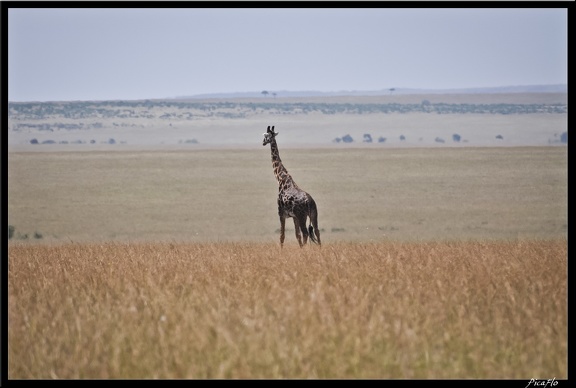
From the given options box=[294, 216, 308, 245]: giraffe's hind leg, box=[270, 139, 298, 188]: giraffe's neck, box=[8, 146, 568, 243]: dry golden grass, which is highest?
box=[270, 139, 298, 188]: giraffe's neck

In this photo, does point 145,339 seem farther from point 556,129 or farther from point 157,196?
point 556,129

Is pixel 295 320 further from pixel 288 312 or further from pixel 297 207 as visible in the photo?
pixel 297 207

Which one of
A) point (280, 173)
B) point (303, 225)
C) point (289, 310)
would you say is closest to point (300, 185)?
point (280, 173)

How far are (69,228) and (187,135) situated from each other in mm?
60393

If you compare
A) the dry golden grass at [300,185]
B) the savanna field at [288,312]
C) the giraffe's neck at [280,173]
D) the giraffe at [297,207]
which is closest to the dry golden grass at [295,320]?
the savanna field at [288,312]

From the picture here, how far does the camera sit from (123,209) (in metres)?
52.5

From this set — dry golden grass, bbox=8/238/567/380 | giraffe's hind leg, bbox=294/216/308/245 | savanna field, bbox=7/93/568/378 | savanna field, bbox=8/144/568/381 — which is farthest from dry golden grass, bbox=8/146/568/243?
dry golden grass, bbox=8/238/567/380

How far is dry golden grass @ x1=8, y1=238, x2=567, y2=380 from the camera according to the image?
5.80 metres

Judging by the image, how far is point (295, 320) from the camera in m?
6.59

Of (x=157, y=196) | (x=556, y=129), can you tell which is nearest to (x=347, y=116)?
(x=556, y=129)

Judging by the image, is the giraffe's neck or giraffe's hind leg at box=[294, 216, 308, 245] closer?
giraffe's hind leg at box=[294, 216, 308, 245]

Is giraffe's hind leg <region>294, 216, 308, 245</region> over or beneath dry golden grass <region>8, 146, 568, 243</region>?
over

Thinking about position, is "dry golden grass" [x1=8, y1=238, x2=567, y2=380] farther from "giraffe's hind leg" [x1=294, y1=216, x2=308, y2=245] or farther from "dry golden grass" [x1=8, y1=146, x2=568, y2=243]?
"dry golden grass" [x1=8, y1=146, x2=568, y2=243]

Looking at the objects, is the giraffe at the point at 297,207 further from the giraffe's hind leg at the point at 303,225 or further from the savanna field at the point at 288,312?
the savanna field at the point at 288,312
